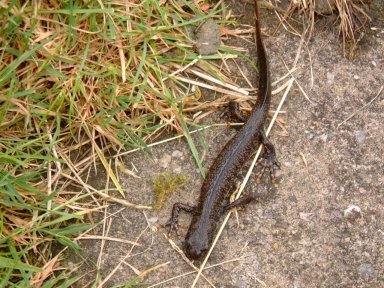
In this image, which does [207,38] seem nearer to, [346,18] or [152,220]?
[346,18]

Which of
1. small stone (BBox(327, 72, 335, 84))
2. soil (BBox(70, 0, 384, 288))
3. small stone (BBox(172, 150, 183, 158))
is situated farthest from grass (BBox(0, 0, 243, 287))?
small stone (BBox(327, 72, 335, 84))

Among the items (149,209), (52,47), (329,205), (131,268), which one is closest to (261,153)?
(329,205)

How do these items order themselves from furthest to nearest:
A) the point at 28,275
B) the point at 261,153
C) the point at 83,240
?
the point at 261,153, the point at 83,240, the point at 28,275

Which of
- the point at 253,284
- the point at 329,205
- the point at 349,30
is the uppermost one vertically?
the point at 349,30

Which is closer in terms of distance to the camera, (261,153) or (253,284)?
(253,284)

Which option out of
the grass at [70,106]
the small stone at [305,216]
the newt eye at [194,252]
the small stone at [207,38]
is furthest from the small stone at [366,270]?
the small stone at [207,38]

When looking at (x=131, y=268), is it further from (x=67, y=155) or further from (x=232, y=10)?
(x=232, y=10)
